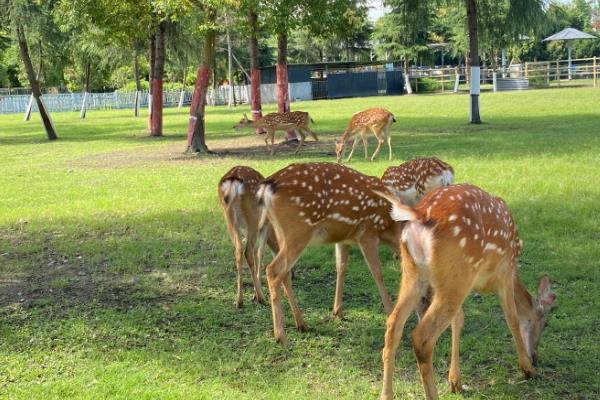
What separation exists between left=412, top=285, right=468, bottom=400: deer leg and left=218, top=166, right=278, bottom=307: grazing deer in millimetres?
Answer: 2470

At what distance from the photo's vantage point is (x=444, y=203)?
4.28 metres

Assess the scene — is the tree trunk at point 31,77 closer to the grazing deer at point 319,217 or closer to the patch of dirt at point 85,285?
the patch of dirt at point 85,285

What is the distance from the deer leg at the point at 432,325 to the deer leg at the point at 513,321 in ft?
1.93

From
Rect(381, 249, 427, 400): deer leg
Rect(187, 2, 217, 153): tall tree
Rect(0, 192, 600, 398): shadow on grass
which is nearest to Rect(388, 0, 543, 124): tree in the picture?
Rect(187, 2, 217, 153): tall tree

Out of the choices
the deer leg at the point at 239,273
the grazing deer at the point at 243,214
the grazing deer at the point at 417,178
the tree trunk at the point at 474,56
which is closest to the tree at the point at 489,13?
the tree trunk at the point at 474,56

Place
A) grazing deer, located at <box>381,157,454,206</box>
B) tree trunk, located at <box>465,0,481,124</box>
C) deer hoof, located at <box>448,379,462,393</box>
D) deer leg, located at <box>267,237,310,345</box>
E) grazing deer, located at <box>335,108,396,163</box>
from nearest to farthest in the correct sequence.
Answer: deer hoof, located at <box>448,379,462,393</box>, deer leg, located at <box>267,237,310,345</box>, grazing deer, located at <box>381,157,454,206</box>, grazing deer, located at <box>335,108,396,163</box>, tree trunk, located at <box>465,0,481,124</box>

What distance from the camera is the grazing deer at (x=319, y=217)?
550 cm

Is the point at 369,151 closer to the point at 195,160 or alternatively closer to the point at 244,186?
the point at 195,160

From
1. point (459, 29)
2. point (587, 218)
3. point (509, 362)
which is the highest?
point (459, 29)

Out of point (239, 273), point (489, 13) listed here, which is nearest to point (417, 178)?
point (239, 273)

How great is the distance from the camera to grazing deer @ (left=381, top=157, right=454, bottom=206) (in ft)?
24.5

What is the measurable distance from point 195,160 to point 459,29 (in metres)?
41.1

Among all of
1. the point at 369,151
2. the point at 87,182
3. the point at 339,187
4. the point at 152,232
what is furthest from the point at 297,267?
the point at 369,151

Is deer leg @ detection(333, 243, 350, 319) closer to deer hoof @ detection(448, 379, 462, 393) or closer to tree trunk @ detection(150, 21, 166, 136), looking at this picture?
deer hoof @ detection(448, 379, 462, 393)
